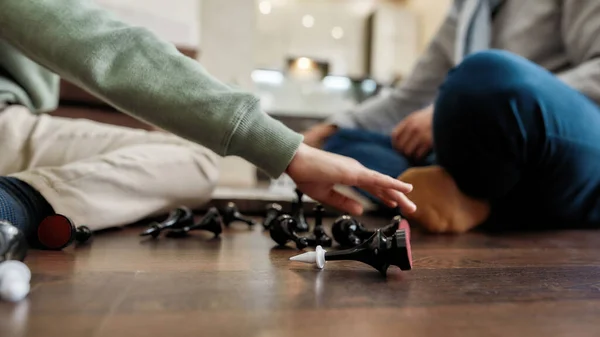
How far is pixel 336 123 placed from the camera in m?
1.34

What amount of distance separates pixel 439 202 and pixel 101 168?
0.54 meters

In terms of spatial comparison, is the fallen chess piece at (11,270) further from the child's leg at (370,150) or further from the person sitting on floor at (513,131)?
the child's leg at (370,150)

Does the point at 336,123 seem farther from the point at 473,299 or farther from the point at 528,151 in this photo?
the point at 473,299

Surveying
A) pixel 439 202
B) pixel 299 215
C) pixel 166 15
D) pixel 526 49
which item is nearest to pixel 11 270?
pixel 299 215

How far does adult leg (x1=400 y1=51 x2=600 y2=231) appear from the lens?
0.80 meters

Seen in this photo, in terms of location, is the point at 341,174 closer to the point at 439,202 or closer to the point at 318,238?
the point at 318,238

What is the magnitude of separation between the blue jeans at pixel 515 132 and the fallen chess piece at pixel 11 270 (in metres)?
0.66

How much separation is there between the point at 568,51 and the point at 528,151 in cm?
37

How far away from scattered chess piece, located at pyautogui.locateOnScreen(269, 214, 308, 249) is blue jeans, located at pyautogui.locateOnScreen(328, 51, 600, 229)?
0.35m

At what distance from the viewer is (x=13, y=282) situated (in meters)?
0.37

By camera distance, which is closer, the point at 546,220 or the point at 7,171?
the point at 7,171

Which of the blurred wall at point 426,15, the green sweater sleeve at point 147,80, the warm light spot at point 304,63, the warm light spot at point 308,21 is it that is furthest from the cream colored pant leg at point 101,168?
the warm light spot at point 308,21

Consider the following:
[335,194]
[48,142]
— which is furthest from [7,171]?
[335,194]

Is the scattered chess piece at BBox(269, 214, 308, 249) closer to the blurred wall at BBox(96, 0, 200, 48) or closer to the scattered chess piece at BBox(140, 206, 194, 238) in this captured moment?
the scattered chess piece at BBox(140, 206, 194, 238)
